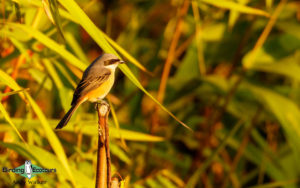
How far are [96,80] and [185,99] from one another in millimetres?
2470

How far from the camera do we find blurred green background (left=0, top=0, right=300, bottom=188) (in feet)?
8.29

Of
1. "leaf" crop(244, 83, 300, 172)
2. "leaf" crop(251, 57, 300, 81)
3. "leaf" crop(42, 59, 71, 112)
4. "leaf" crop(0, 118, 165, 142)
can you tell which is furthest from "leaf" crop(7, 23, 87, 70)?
"leaf" crop(251, 57, 300, 81)

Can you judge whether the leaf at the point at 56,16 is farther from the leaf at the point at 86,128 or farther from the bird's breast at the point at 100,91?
the leaf at the point at 86,128

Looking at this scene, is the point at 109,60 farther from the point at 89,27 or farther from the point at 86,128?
the point at 86,128

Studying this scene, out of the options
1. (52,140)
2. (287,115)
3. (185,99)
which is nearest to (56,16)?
(52,140)

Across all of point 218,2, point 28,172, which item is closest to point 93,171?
point 28,172

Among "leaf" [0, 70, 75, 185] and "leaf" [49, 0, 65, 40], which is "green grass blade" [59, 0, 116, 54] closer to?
"leaf" [49, 0, 65, 40]

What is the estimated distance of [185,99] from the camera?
13.1 feet

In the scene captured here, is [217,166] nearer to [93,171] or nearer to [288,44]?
[288,44]

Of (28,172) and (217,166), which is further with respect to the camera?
(217,166)

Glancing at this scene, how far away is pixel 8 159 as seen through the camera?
2.43 metres

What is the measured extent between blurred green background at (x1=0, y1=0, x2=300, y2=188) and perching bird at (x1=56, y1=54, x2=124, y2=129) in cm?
72

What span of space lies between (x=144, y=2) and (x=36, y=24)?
6.18 ft

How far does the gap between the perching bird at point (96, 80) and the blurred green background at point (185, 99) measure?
28.5 inches
